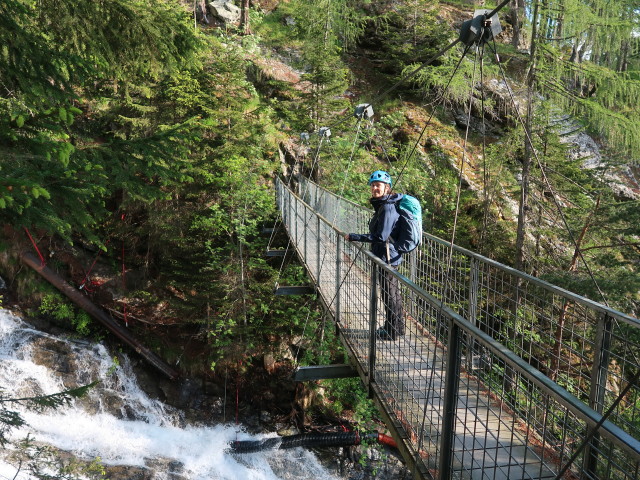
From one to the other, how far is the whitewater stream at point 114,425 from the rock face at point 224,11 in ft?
37.4

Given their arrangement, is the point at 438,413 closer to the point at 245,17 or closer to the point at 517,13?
the point at 517,13

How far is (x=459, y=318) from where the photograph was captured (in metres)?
1.77

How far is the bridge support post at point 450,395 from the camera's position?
6.13 ft

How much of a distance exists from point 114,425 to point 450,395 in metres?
7.70

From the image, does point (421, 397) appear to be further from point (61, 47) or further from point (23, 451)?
point (23, 451)

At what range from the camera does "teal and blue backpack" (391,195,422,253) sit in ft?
11.7

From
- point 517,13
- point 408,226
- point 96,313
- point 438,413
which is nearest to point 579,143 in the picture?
point 517,13

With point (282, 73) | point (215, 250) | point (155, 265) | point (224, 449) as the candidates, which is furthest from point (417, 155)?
point (224, 449)

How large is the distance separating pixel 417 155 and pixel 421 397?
10471 millimetres

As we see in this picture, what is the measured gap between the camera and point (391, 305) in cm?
306

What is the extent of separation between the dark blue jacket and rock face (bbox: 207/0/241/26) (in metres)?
14.0

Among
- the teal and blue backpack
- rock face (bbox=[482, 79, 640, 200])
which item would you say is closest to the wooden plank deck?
the teal and blue backpack

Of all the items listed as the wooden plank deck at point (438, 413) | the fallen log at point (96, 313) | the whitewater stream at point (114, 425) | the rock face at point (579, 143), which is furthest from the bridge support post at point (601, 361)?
the rock face at point (579, 143)

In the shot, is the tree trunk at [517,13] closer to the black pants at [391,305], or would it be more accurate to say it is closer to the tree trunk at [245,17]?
the black pants at [391,305]
